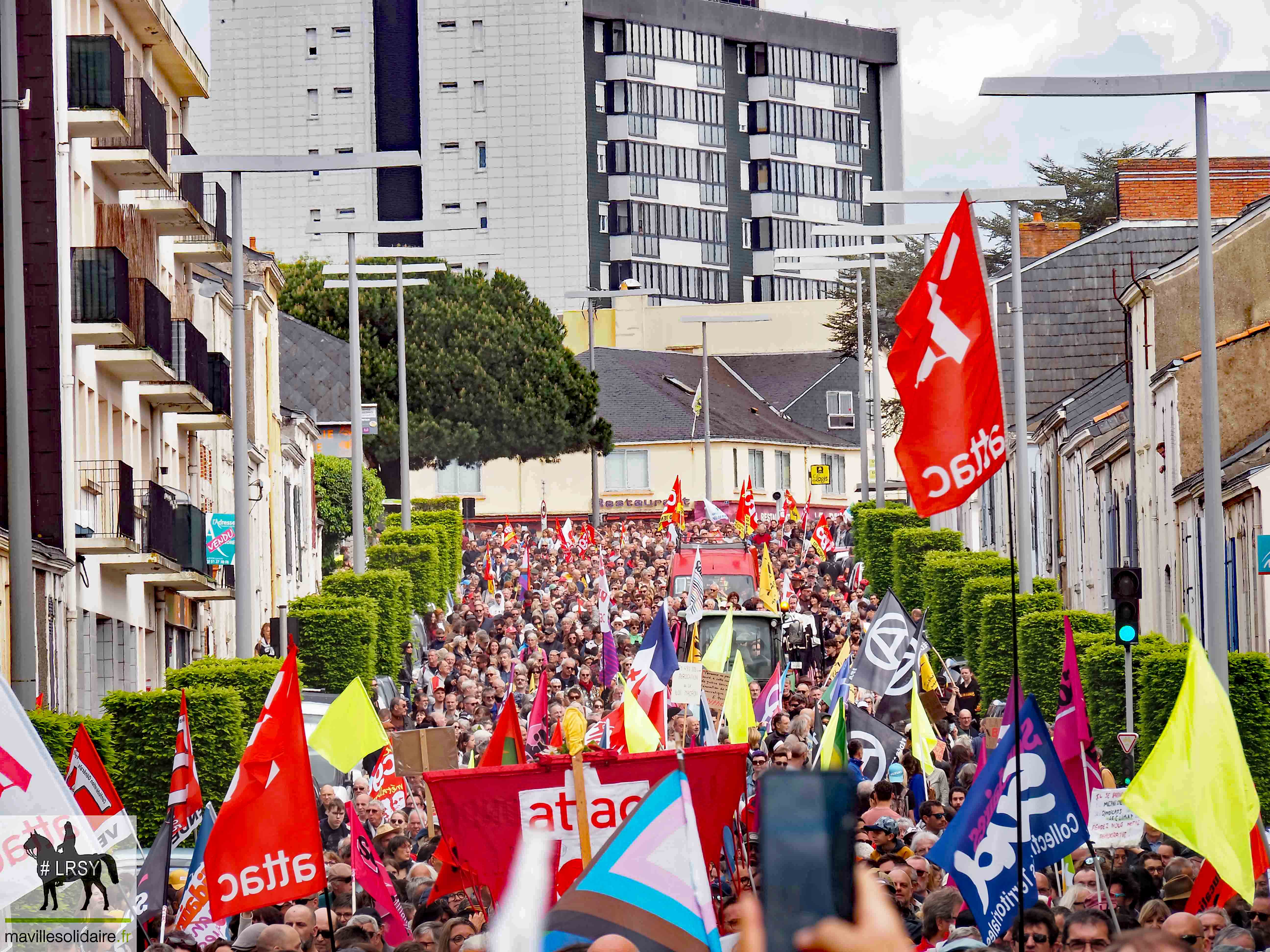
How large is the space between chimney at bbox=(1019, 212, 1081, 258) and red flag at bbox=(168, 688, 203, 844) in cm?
4351

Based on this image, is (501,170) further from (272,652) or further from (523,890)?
(523,890)

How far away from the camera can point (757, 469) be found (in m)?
98.7

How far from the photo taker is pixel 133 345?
32.5 meters

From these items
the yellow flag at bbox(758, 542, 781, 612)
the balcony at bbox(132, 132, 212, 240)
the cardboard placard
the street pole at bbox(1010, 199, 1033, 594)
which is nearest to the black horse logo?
the cardboard placard

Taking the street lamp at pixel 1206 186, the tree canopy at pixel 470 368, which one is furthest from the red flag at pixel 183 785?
the tree canopy at pixel 470 368

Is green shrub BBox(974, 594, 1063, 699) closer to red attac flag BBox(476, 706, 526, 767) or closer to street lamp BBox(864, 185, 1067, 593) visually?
street lamp BBox(864, 185, 1067, 593)

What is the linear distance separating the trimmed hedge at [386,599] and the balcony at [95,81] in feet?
32.2

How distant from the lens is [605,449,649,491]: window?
99188mm

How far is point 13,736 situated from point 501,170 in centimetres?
10905

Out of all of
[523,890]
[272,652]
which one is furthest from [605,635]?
[523,890]

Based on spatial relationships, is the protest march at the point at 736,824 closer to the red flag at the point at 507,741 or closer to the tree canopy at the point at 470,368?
the red flag at the point at 507,741

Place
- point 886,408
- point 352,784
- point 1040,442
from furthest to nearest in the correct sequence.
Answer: point 886,408
point 1040,442
point 352,784

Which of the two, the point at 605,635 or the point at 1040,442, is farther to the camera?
the point at 1040,442

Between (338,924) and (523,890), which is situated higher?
(523,890)
